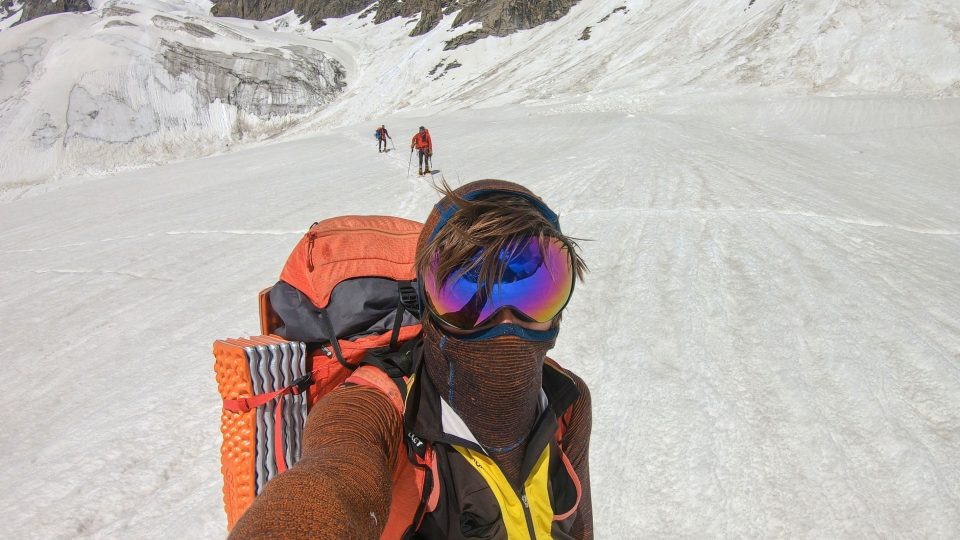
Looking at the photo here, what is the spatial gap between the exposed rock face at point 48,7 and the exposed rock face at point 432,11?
29980 millimetres

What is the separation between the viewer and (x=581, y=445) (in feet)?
5.67

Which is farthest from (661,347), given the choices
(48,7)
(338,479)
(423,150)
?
(48,7)

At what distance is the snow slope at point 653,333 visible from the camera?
8.85 feet

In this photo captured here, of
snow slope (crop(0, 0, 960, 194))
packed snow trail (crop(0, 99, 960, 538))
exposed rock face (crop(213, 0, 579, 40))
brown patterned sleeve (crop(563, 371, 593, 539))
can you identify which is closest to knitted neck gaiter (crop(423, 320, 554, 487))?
brown patterned sleeve (crop(563, 371, 593, 539))

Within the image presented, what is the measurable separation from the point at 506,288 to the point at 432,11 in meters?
57.2

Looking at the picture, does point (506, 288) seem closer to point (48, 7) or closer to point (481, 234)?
point (481, 234)

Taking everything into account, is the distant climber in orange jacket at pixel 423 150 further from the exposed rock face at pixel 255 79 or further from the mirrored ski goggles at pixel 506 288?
the exposed rock face at pixel 255 79

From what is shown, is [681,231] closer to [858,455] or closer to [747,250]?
[747,250]

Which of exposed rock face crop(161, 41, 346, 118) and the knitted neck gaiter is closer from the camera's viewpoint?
the knitted neck gaiter

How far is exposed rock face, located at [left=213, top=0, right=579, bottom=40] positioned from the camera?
143ft

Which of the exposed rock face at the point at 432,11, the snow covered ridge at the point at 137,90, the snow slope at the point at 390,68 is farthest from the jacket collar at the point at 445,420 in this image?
the exposed rock face at the point at 432,11

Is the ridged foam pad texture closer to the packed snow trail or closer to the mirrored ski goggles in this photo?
the mirrored ski goggles

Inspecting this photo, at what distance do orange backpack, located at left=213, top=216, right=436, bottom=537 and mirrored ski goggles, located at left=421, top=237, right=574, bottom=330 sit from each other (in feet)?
1.13

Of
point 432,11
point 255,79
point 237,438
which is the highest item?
point 432,11
